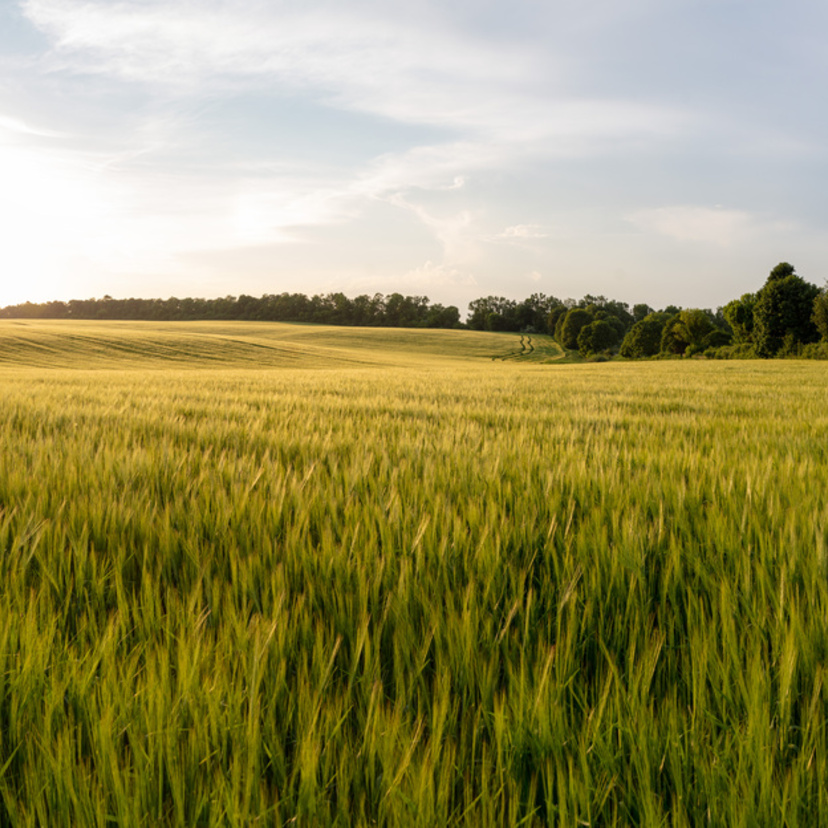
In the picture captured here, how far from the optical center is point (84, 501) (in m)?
1.69

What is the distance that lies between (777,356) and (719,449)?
5332 centimetres

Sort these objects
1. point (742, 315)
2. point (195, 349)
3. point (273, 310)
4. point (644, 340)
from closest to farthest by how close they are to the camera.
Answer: point (195, 349), point (742, 315), point (644, 340), point (273, 310)

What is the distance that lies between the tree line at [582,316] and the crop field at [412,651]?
48802 mm

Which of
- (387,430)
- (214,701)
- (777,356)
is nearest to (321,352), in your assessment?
(777,356)

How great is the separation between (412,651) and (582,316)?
89.2 m

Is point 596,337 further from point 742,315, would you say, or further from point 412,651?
point 412,651

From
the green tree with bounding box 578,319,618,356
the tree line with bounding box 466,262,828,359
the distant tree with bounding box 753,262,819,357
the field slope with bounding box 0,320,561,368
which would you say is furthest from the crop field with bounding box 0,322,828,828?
the green tree with bounding box 578,319,618,356

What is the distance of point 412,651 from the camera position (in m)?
0.97

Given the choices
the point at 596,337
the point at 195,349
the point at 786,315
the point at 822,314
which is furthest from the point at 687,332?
the point at 195,349

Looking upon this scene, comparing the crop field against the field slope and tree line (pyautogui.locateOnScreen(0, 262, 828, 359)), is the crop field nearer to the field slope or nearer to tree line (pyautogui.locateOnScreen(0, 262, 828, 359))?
the field slope

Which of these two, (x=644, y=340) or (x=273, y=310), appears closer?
(x=644, y=340)

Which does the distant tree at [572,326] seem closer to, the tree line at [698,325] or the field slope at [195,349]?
the tree line at [698,325]

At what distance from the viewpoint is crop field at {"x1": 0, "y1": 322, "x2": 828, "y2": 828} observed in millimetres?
667

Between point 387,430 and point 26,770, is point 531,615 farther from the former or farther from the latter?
point 387,430
